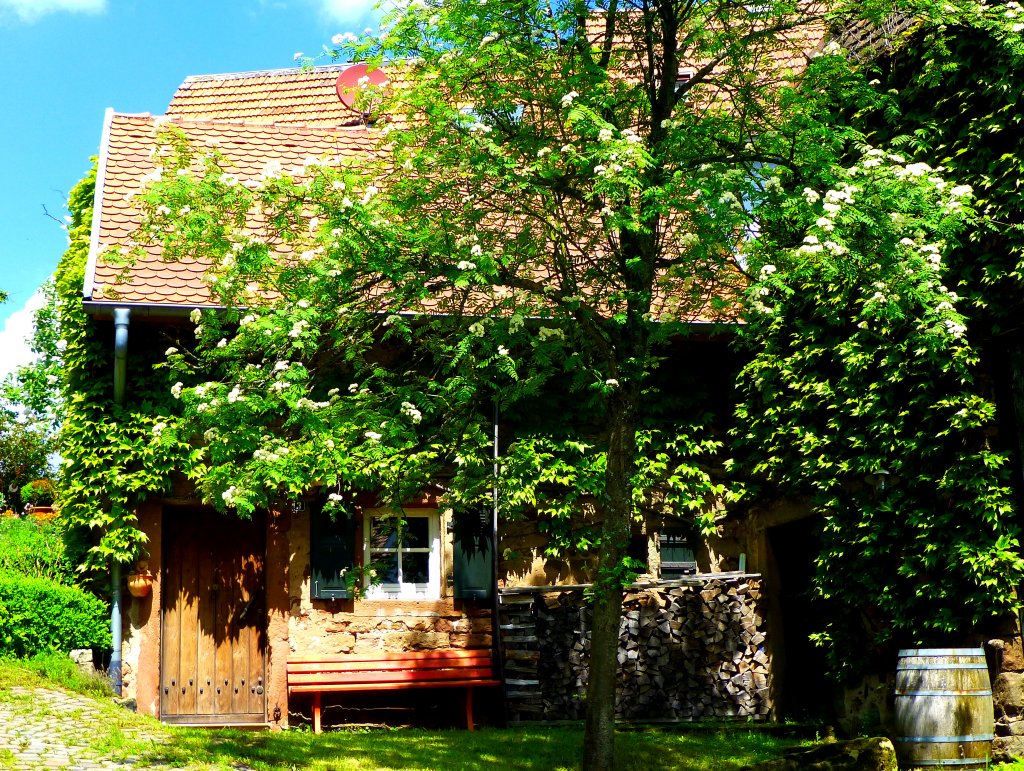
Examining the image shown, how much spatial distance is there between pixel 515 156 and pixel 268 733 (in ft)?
17.6

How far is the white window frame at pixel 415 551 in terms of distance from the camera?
10.9m

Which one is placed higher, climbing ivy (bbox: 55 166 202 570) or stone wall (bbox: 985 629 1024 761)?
climbing ivy (bbox: 55 166 202 570)

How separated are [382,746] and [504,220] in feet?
14.0

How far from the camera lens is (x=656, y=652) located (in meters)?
10.6

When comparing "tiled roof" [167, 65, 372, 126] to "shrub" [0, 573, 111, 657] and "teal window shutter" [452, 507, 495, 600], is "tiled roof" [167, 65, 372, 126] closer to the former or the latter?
"teal window shutter" [452, 507, 495, 600]

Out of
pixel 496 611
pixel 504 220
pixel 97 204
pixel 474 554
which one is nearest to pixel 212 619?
pixel 474 554

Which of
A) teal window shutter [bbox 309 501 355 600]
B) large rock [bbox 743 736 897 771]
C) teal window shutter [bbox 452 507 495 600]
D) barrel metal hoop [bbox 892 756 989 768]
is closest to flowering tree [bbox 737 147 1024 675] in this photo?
barrel metal hoop [bbox 892 756 989 768]

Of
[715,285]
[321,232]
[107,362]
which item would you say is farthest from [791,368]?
[107,362]

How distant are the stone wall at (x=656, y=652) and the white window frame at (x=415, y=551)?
2.57ft

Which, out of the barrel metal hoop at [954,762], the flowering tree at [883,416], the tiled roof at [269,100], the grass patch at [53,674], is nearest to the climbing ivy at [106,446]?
the grass patch at [53,674]

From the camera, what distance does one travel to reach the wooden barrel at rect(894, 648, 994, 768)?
6.89 m

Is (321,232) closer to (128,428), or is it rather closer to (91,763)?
(91,763)

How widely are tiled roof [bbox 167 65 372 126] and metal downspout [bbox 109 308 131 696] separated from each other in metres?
5.27

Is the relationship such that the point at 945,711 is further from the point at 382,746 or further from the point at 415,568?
the point at 415,568
